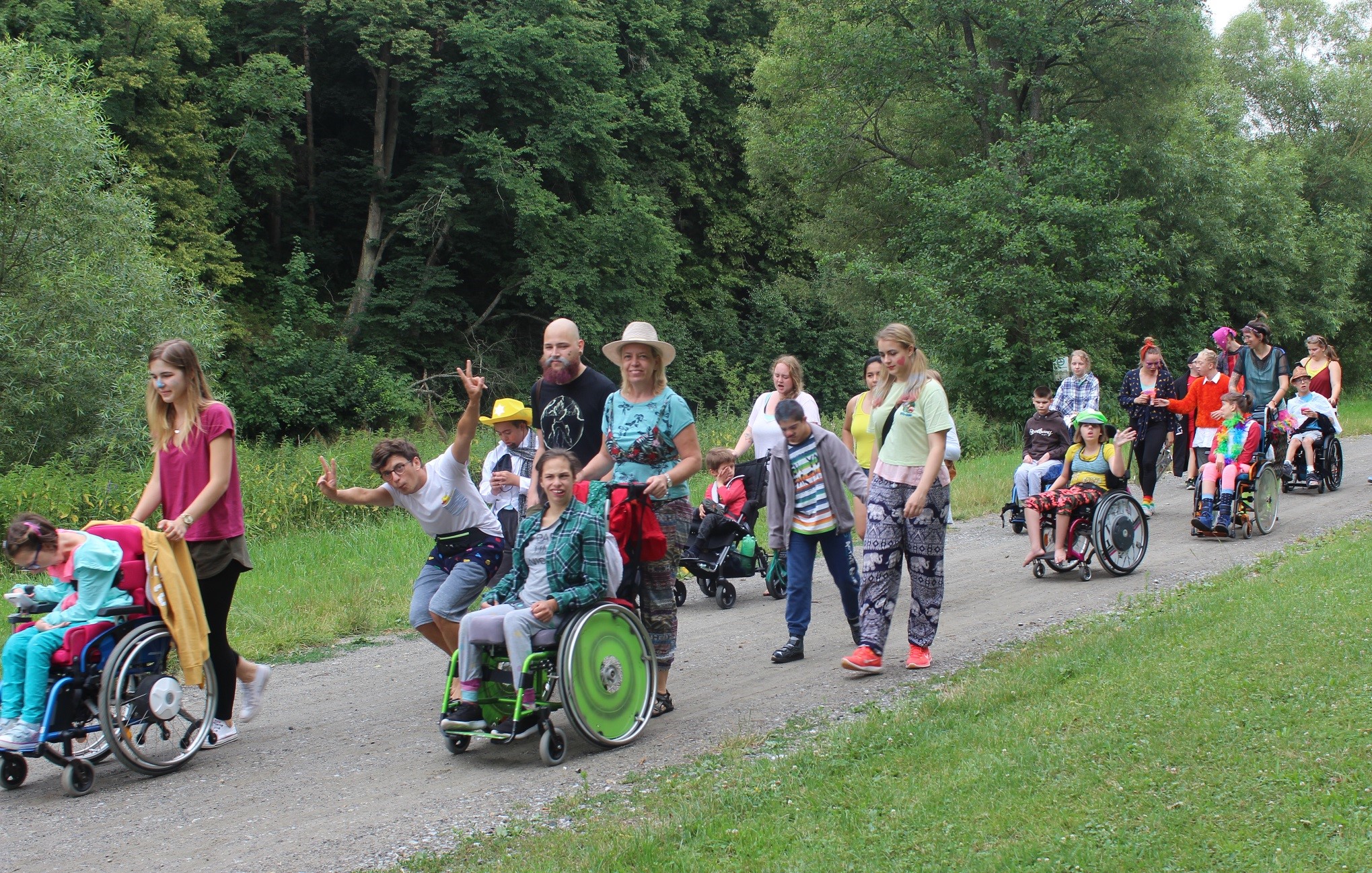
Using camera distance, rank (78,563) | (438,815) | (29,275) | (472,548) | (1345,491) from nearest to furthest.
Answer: (438,815) < (78,563) < (472,548) < (1345,491) < (29,275)

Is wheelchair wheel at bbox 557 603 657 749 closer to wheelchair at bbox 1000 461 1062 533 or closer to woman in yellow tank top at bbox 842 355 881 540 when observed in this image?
woman in yellow tank top at bbox 842 355 881 540

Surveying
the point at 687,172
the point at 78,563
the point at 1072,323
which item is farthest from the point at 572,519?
the point at 687,172

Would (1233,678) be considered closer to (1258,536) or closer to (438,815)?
(438,815)

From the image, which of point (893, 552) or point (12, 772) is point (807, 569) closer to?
point (893, 552)

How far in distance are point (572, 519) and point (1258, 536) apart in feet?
30.0

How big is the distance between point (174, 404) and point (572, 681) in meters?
2.57

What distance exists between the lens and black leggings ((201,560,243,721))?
611 cm

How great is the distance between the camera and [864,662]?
708cm

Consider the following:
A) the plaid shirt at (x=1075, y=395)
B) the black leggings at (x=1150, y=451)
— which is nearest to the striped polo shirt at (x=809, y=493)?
the plaid shirt at (x=1075, y=395)

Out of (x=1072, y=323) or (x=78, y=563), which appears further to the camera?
(x=1072, y=323)

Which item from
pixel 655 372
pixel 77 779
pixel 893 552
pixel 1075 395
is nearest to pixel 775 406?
pixel 893 552

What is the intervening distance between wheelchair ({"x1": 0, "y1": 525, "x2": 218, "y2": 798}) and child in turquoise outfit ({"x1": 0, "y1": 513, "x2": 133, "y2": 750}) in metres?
0.05

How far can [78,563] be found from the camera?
5605 millimetres

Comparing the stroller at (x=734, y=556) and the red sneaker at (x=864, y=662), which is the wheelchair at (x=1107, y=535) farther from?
the red sneaker at (x=864, y=662)
